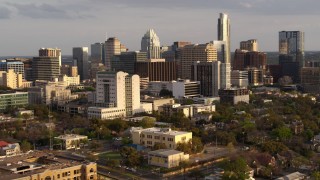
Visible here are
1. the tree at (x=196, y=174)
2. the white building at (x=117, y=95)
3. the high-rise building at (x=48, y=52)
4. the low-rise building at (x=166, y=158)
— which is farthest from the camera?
the high-rise building at (x=48, y=52)

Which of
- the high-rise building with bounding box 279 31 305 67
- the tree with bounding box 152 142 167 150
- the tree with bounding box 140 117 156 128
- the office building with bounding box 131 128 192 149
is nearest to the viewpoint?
the tree with bounding box 152 142 167 150

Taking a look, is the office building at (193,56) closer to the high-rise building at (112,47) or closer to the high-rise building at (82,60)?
the high-rise building at (112,47)

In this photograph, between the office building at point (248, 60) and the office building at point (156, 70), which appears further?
the office building at point (248, 60)

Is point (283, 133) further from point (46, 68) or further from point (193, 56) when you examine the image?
point (46, 68)

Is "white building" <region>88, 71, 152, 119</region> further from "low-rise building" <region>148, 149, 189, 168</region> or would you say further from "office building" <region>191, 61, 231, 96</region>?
"low-rise building" <region>148, 149, 189, 168</region>

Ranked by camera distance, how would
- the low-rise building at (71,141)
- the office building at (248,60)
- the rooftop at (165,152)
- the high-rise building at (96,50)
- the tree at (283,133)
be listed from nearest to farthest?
the rooftop at (165,152), the low-rise building at (71,141), the tree at (283,133), the office building at (248,60), the high-rise building at (96,50)

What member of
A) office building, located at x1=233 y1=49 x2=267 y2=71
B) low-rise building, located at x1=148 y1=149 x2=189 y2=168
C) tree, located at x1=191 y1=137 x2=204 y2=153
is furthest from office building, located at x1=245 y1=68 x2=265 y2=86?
low-rise building, located at x1=148 y1=149 x2=189 y2=168

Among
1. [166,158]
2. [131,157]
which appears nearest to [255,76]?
[166,158]

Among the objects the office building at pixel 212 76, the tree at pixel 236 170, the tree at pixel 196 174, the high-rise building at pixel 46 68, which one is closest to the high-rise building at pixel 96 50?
the high-rise building at pixel 46 68

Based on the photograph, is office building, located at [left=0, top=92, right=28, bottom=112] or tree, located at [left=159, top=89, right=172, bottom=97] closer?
office building, located at [left=0, top=92, right=28, bottom=112]
